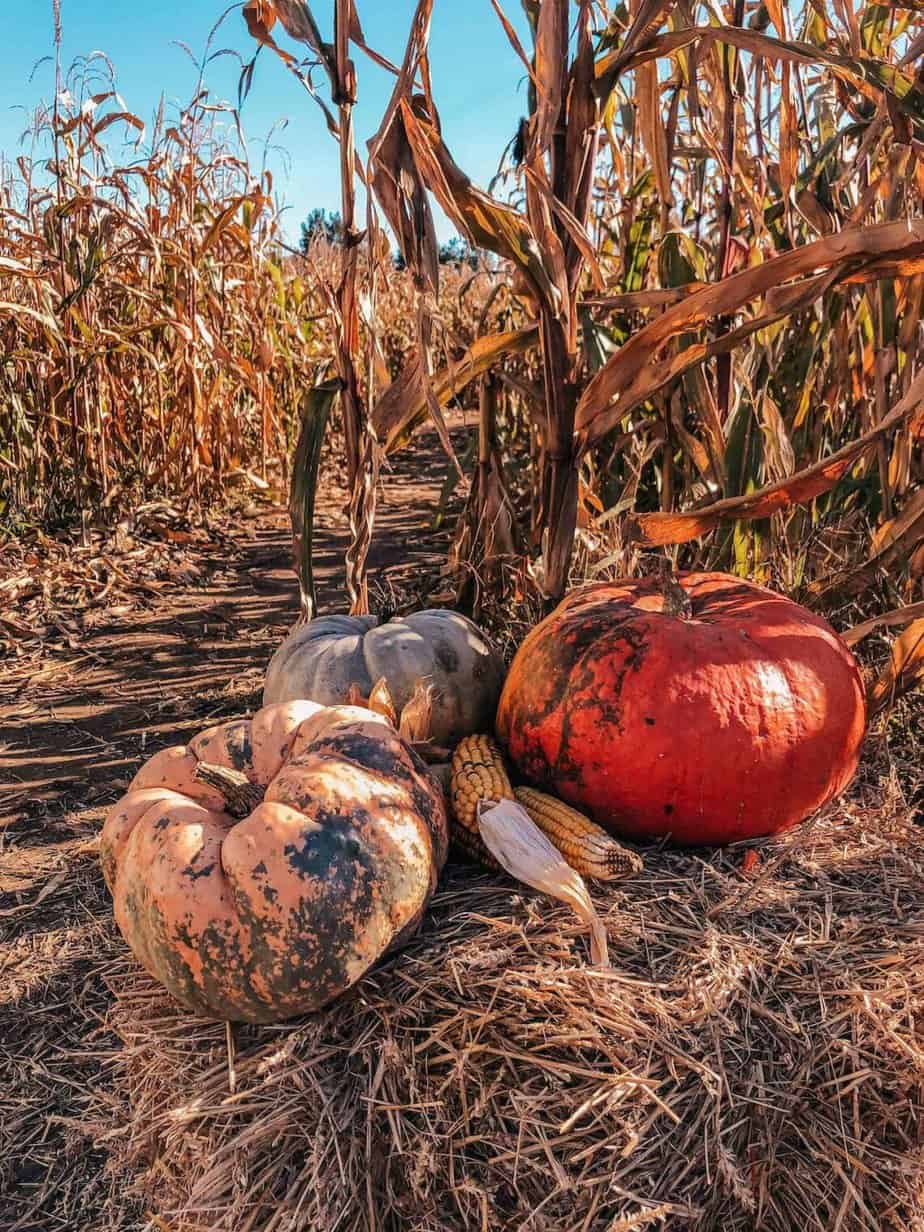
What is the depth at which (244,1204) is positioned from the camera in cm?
145

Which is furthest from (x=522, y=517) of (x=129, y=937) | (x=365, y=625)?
(x=129, y=937)

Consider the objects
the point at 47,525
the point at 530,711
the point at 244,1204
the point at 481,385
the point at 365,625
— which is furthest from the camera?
the point at 47,525

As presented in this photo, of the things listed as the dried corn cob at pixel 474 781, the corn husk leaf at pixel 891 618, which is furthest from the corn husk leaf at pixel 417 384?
the corn husk leaf at pixel 891 618

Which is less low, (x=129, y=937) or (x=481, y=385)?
(x=481, y=385)

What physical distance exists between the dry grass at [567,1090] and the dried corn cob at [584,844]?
0.10 meters

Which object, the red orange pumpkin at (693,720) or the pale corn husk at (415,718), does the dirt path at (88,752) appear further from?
the red orange pumpkin at (693,720)

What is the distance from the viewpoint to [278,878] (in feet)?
5.11

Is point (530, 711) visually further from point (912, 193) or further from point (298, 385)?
point (298, 385)

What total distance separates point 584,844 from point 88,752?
2221mm

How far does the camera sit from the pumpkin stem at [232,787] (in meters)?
1.69

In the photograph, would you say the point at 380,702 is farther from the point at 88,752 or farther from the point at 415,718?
the point at 88,752

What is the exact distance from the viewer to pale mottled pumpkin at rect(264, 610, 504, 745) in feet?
7.82

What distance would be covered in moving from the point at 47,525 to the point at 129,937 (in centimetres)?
485

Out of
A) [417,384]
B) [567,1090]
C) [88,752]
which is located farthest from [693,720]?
[88,752]
